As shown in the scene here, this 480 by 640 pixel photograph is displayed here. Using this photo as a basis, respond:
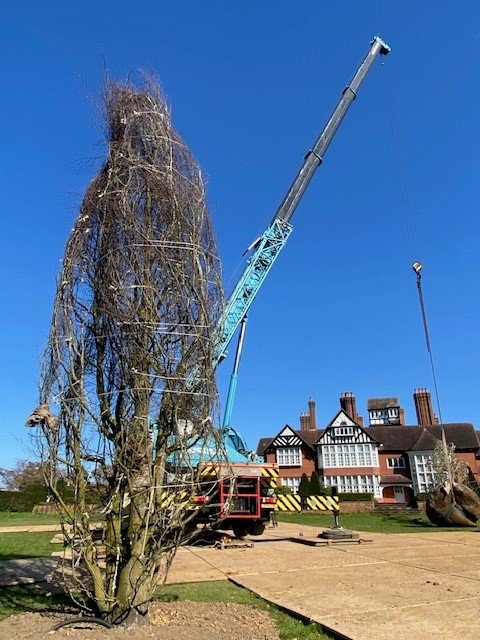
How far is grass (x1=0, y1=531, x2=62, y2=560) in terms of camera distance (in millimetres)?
10295

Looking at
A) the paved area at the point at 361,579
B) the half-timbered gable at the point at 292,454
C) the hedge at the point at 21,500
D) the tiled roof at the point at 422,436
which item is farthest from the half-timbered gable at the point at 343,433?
the paved area at the point at 361,579

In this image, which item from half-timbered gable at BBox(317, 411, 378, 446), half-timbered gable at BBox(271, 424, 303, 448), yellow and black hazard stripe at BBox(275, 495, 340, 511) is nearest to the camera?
yellow and black hazard stripe at BBox(275, 495, 340, 511)

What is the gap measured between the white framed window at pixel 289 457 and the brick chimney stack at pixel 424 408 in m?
12.3

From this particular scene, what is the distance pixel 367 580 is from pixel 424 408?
1766 inches

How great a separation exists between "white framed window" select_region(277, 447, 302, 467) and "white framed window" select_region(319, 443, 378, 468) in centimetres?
238

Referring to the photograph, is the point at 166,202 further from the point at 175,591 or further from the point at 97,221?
the point at 175,591

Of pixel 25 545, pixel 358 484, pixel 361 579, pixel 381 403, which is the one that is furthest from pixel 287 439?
pixel 361 579

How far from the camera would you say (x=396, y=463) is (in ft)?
150

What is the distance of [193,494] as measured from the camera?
468 centimetres

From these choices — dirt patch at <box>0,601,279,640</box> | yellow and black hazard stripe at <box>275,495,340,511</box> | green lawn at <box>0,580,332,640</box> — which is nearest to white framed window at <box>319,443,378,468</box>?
yellow and black hazard stripe at <box>275,495,340,511</box>

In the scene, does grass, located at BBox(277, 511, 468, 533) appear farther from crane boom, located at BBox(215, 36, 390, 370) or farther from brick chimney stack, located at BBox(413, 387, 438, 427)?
brick chimney stack, located at BBox(413, 387, 438, 427)

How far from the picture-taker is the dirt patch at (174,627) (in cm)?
422

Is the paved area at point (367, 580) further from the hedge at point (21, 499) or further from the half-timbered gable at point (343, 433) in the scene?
the half-timbered gable at point (343, 433)

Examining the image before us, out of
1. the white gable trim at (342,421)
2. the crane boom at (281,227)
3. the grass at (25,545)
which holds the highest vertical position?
the crane boom at (281,227)
